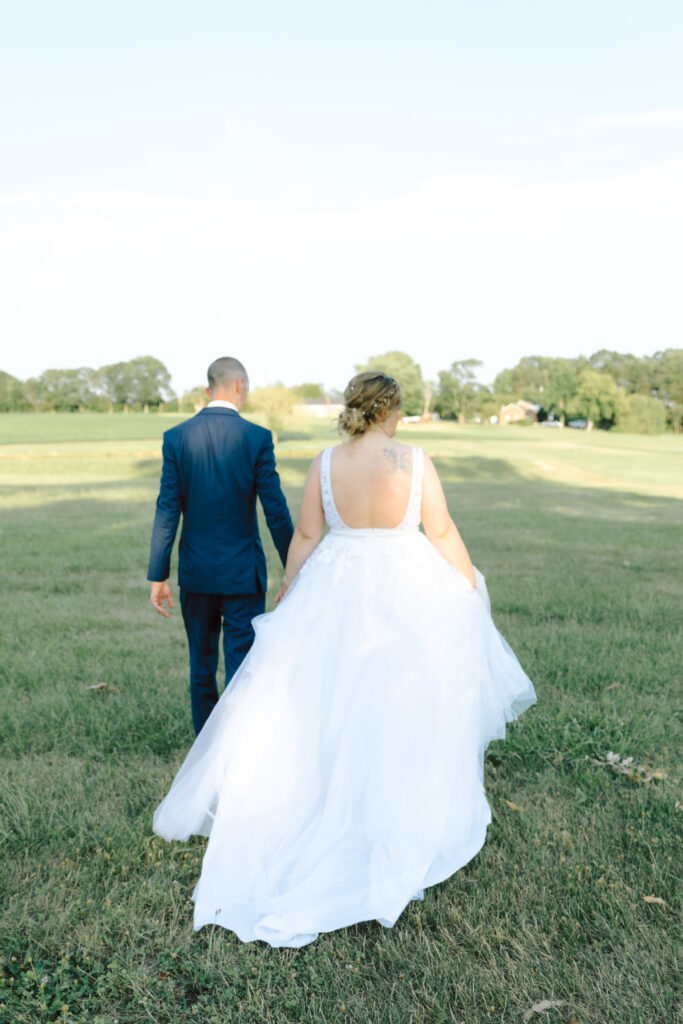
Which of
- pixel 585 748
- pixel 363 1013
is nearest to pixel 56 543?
pixel 585 748

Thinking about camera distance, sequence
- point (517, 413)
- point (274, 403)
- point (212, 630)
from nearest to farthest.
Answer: point (212, 630) → point (274, 403) → point (517, 413)

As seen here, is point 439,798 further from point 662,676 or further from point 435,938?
point 662,676

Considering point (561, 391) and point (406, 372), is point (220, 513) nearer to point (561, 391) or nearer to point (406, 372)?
point (406, 372)

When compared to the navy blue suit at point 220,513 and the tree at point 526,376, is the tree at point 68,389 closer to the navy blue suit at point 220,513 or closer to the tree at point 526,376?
the tree at point 526,376

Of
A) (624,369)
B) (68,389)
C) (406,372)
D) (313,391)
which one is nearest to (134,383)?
(68,389)

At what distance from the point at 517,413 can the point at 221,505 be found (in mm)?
134157

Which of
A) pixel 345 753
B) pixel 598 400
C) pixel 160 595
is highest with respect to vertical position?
pixel 598 400

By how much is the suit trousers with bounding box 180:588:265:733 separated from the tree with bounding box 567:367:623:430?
103467 millimetres

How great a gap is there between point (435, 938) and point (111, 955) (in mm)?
1377

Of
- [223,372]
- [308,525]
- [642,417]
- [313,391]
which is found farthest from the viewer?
[313,391]

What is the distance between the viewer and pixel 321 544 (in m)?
4.09

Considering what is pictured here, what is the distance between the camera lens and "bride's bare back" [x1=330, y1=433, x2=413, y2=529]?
3826 millimetres

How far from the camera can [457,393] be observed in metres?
134

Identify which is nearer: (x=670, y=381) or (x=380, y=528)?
(x=380, y=528)
